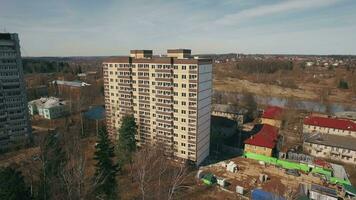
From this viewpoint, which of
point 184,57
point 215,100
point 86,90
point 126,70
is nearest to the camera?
point 184,57

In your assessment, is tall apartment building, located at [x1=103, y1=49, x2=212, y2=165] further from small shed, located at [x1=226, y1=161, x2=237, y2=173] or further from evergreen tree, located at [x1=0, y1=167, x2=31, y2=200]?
evergreen tree, located at [x1=0, y1=167, x2=31, y2=200]

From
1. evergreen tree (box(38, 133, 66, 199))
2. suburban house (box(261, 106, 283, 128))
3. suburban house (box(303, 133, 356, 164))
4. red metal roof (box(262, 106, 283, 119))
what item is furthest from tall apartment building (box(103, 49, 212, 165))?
red metal roof (box(262, 106, 283, 119))

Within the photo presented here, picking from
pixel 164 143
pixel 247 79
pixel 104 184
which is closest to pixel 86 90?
pixel 164 143

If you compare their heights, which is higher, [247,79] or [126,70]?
[126,70]

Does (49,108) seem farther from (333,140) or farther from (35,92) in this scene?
(333,140)

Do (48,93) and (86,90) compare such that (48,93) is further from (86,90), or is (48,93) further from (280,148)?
(280,148)

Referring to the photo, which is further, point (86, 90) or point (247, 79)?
point (247, 79)
